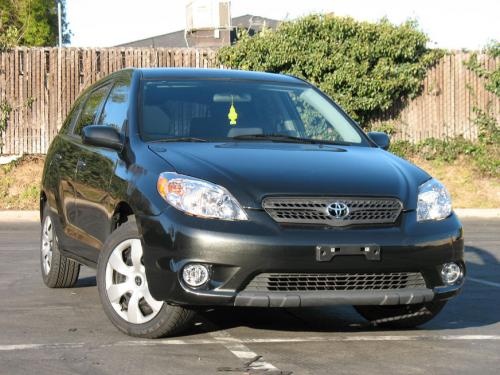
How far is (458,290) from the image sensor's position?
6656 mm

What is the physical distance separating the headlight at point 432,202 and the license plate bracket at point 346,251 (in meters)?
0.43

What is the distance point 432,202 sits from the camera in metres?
6.62

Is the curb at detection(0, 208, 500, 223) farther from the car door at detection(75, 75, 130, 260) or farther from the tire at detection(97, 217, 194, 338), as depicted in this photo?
the tire at detection(97, 217, 194, 338)

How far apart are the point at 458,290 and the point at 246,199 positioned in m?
1.50

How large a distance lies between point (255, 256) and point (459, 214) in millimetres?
13167

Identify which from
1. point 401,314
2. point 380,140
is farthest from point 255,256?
point 380,140

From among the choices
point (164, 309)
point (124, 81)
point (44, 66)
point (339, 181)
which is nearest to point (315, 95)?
point (124, 81)

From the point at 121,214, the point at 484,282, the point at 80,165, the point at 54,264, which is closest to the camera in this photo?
the point at 121,214

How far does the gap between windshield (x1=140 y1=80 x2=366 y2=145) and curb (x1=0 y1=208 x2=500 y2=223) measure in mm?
10186

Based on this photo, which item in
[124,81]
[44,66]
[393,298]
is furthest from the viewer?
[44,66]

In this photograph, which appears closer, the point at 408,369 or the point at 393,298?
the point at 408,369

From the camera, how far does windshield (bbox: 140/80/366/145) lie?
7309mm

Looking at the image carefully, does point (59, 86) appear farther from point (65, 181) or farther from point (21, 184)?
point (65, 181)

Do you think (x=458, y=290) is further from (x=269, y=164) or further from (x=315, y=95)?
(x=315, y=95)
